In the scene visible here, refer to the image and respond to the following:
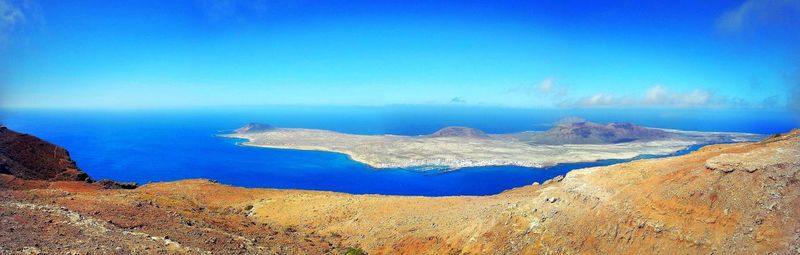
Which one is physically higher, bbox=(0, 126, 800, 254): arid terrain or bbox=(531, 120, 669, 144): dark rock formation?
bbox=(0, 126, 800, 254): arid terrain

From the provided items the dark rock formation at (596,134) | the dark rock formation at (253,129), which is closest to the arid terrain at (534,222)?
the dark rock formation at (596,134)

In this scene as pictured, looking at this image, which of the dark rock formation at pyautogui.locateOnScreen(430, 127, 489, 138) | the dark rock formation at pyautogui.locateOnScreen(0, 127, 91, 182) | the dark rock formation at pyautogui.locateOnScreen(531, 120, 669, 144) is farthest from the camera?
the dark rock formation at pyautogui.locateOnScreen(430, 127, 489, 138)

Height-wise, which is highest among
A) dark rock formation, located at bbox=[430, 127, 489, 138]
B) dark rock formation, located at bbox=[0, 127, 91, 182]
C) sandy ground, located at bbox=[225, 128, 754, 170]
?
dark rock formation, located at bbox=[0, 127, 91, 182]

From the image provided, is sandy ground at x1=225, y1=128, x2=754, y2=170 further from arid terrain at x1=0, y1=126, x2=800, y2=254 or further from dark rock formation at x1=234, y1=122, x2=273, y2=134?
arid terrain at x1=0, y1=126, x2=800, y2=254

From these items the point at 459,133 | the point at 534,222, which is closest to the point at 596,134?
the point at 459,133

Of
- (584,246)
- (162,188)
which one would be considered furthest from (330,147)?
(584,246)

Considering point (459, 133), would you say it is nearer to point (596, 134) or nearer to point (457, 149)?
point (457, 149)

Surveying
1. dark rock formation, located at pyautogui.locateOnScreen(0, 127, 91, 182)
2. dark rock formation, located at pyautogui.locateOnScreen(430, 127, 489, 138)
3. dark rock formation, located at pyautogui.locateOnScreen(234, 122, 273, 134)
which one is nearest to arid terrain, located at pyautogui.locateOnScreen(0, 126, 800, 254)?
dark rock formation, located at pyautogui.locateOnScreen(0, 127, 91, 182)
